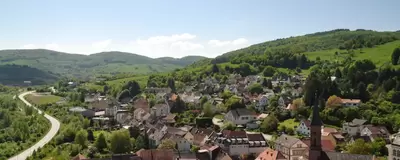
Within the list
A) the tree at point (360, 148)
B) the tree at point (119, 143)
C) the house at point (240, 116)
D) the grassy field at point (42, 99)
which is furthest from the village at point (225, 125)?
the grassy field at point (42, 99)

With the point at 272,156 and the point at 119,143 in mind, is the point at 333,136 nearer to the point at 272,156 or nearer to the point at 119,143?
the point at 272,156

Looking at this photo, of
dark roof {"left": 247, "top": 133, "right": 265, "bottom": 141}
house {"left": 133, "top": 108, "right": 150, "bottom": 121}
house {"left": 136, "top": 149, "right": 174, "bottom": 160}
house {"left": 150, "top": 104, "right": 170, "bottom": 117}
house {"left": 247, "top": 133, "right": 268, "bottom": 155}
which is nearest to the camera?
house {"left": 136, "top": 149, "right": 174, "bottom": 160}

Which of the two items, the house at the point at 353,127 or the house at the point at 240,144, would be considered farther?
the house at the point at 353,127

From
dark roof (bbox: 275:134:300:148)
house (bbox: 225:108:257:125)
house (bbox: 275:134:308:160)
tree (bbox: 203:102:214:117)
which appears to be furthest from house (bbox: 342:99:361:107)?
house (bbox: 275:134:308:160)

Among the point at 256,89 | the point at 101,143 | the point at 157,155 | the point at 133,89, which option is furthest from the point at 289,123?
the point at 133,89

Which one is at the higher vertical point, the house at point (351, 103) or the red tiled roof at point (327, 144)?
the house at point (351, 103)

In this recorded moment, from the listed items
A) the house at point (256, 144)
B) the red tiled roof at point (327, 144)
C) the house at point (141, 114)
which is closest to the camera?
the red tiled roof at point (327, 144)

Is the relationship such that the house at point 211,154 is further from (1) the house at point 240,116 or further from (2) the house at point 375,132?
(2) the house at point 375,132

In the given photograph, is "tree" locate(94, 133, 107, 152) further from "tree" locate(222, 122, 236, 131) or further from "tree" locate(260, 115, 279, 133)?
"tree" locate(260, 115, 279, 133)
